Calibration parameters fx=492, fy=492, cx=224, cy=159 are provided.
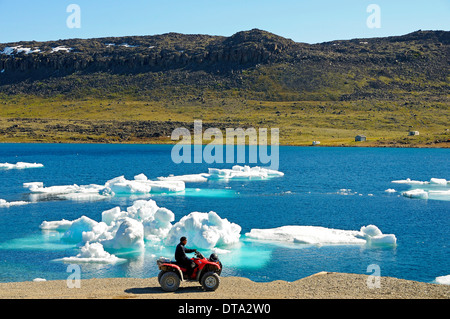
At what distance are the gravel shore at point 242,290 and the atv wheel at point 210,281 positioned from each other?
26 centimetres

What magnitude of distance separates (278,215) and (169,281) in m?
26.5

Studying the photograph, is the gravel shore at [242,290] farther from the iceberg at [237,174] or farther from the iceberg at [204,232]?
the iceberg at [237,174]

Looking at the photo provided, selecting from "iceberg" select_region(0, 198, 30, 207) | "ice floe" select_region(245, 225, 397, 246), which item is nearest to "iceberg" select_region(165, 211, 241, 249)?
"ice floe" select_region(245, 225, 397, 246)

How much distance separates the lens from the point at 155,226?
33656mm

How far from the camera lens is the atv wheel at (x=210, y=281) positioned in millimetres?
18906

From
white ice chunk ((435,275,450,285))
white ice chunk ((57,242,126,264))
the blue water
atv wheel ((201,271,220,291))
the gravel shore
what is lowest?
the blue water

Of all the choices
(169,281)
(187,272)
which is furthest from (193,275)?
(169,281)

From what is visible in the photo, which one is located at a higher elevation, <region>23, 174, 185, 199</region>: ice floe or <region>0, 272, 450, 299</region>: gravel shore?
<region>0, 272, 450, 299</region>: gravel shore

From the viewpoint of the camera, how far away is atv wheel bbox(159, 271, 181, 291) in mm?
18844

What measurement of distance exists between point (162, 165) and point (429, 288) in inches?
3136

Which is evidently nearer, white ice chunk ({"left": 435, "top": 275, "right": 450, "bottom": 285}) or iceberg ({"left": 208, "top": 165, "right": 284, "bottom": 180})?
white ice chunk ({"left": 435, "top": 275, "right": 450, "bottom": 285})

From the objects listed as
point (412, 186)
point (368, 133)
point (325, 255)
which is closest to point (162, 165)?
point (412, 186)

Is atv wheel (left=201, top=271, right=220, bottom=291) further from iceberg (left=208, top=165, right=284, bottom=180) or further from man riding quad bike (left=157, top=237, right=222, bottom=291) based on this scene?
iceberg (left=208, top=165, right=284, bottom=180)

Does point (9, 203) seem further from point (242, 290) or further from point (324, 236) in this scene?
point (242, 290)
